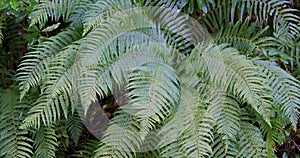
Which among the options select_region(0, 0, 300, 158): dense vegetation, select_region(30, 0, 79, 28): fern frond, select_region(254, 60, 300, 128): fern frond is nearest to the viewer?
select_region(0, 0, 300, 158): dense vegetation

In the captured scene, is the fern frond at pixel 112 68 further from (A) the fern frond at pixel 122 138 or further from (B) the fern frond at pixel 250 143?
(B) the fern frond at pixel 250 143

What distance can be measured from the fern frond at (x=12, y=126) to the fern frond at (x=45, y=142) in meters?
0.05

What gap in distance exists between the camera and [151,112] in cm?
162

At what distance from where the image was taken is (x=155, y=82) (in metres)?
1.70

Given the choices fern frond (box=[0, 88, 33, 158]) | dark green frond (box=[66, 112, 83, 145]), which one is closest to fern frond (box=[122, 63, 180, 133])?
dark green frond (box=[66, 112, 83, 145])

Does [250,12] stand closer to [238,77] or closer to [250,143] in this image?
[238,77]

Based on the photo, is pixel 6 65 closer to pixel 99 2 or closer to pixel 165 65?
pixel 99 2

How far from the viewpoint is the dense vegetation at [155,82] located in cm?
175

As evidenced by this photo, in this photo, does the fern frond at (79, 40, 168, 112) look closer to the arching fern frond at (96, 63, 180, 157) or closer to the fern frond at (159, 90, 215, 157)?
the arching fern frond at (96, 63, 180, 157)

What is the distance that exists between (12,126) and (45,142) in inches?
7.9

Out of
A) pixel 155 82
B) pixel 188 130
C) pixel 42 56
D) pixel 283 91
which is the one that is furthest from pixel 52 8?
pixel 283 91

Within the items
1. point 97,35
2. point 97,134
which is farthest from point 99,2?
point 97,134

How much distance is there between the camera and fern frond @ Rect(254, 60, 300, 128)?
73.7 inches

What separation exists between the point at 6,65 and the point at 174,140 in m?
1.34
